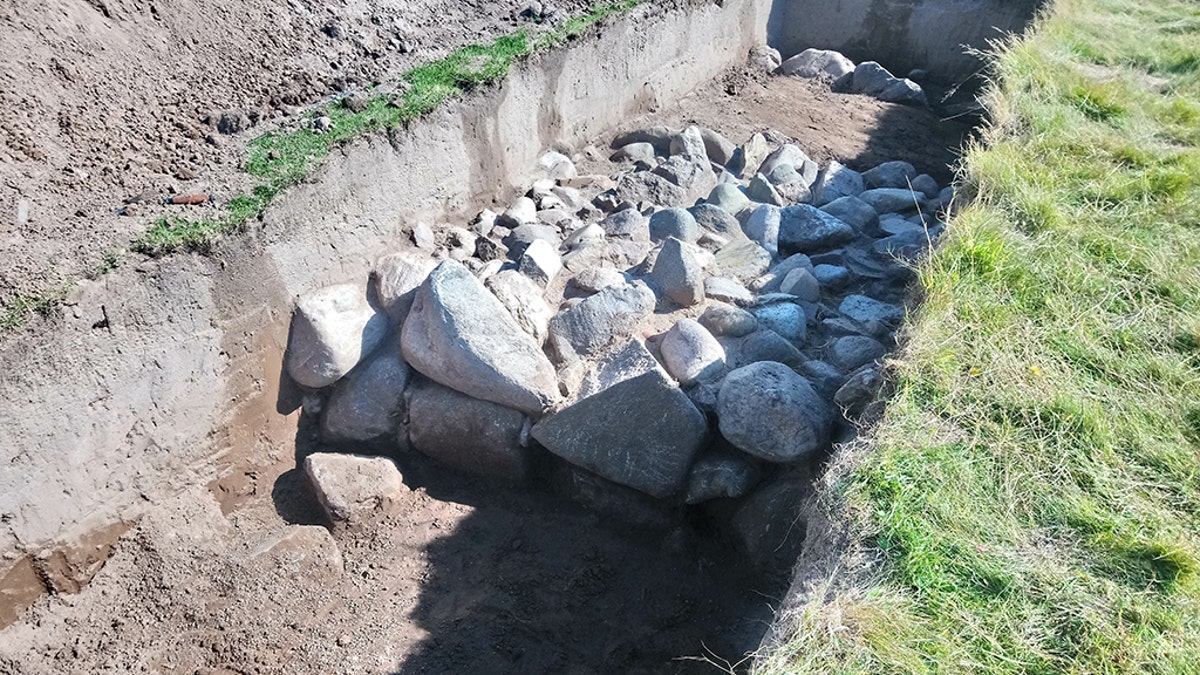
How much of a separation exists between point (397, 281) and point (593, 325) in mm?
896

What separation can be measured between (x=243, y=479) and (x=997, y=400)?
2.84m

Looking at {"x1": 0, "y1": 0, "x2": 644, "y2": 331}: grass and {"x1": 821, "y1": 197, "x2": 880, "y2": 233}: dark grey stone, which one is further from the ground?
{"x1": 0, "y1": 0, "x2": 644, "y2": 331}: grass

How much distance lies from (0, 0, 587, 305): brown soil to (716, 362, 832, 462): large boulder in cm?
221

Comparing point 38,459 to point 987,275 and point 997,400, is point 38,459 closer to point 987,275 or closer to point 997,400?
point 997,400

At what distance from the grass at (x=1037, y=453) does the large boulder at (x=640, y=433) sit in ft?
2.75

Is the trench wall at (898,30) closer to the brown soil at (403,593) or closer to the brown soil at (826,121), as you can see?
the brown soil at (826,121)

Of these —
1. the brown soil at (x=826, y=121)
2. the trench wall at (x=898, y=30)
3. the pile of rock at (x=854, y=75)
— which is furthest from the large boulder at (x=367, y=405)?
the trench wall at (x=898, y=30)

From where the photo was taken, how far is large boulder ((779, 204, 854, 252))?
4.93 m

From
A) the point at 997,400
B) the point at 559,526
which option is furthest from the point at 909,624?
the point at 559,526

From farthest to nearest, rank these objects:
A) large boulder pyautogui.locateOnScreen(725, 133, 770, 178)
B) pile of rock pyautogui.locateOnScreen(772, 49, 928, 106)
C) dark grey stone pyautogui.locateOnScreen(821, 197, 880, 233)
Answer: pile of rock pyautogui.locateOnScreen(772, 49, 928, 106), large boulder pyautogui.locateOnScreen(725, 133, 770, 178), dark grey stone pyautogui.locateOnScreen(821, 197, 880, 233)

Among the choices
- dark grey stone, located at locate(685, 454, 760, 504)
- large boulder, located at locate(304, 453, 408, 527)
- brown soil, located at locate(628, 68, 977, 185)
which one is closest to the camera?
dark grey stone, located at locate(685, 454, 760, 504)

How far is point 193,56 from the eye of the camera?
457 cm

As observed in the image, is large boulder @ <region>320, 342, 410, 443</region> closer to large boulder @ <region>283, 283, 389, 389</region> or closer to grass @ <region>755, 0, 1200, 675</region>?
large boulder @ <region>283, 283, 389, 389</region>

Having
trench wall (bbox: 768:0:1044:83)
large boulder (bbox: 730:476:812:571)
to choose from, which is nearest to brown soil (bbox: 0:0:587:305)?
large boulder (bbox: 730:476:812:571)
